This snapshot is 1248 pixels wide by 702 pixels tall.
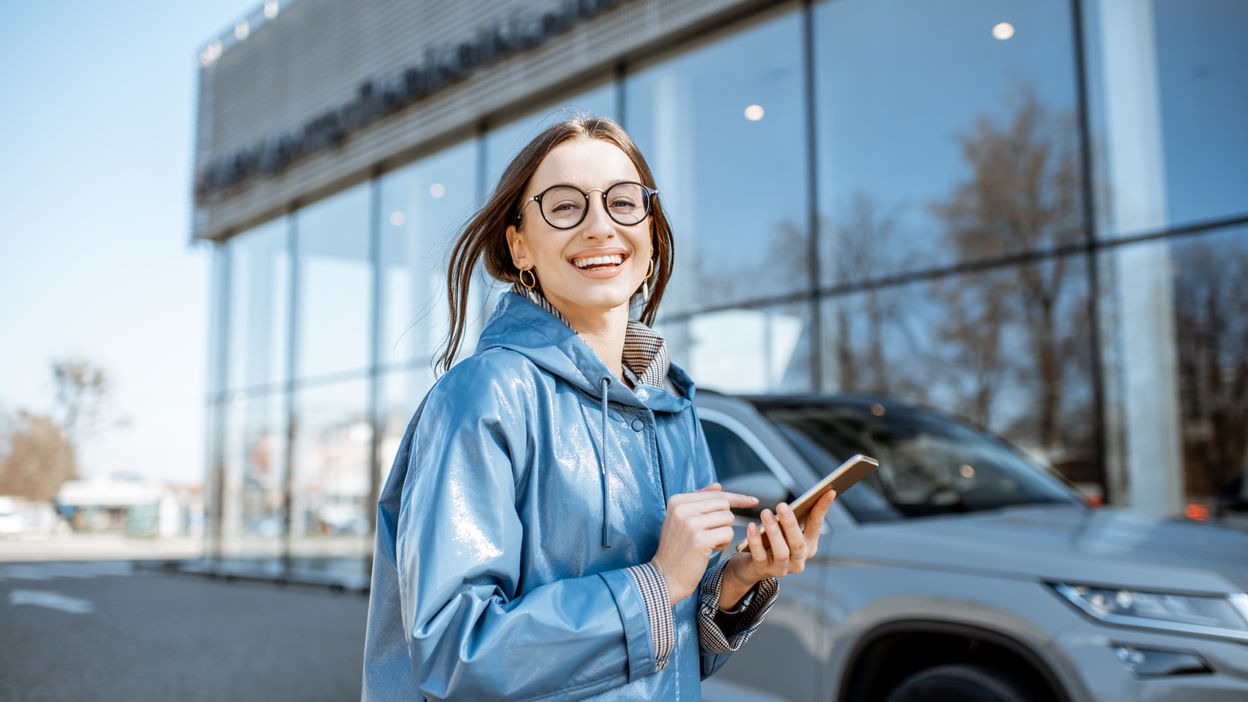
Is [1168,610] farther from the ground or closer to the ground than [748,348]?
closer to the ground

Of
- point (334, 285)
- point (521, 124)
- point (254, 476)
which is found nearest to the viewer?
point (521, 124)

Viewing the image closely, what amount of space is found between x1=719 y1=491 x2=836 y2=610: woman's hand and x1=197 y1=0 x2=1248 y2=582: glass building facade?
321cm

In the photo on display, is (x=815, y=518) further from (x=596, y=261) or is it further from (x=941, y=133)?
(x=941, y=133)

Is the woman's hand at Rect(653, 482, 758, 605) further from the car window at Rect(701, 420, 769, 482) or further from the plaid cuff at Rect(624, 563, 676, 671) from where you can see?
the car window at Rect(701, 420, 769, 482)

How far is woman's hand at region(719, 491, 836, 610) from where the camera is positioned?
4.26 feet

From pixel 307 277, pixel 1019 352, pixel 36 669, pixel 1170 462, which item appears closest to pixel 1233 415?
pixel 1170 462

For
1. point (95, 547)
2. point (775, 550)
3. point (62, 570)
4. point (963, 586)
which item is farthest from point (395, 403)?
point (95, 547)

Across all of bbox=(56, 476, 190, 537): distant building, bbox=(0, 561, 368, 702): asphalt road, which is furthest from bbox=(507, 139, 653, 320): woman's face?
bbox=(56, 476, 190, 537): distant building

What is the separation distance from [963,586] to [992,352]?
200 inches

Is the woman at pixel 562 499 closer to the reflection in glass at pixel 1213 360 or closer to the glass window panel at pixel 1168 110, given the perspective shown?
the reflection in glass at pixel 1213 360

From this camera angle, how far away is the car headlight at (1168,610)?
8.46 ft

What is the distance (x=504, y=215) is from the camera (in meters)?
1.54

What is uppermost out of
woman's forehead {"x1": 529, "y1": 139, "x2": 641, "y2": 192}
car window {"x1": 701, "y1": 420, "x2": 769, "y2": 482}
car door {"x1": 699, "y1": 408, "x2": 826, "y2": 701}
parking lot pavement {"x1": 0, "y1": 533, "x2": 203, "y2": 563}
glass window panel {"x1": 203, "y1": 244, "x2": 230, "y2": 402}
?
glass window panel {"x1": 203, "y1": 244, "x2": 230, "y2": 402}

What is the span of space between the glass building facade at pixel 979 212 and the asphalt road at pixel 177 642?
2.62 m
